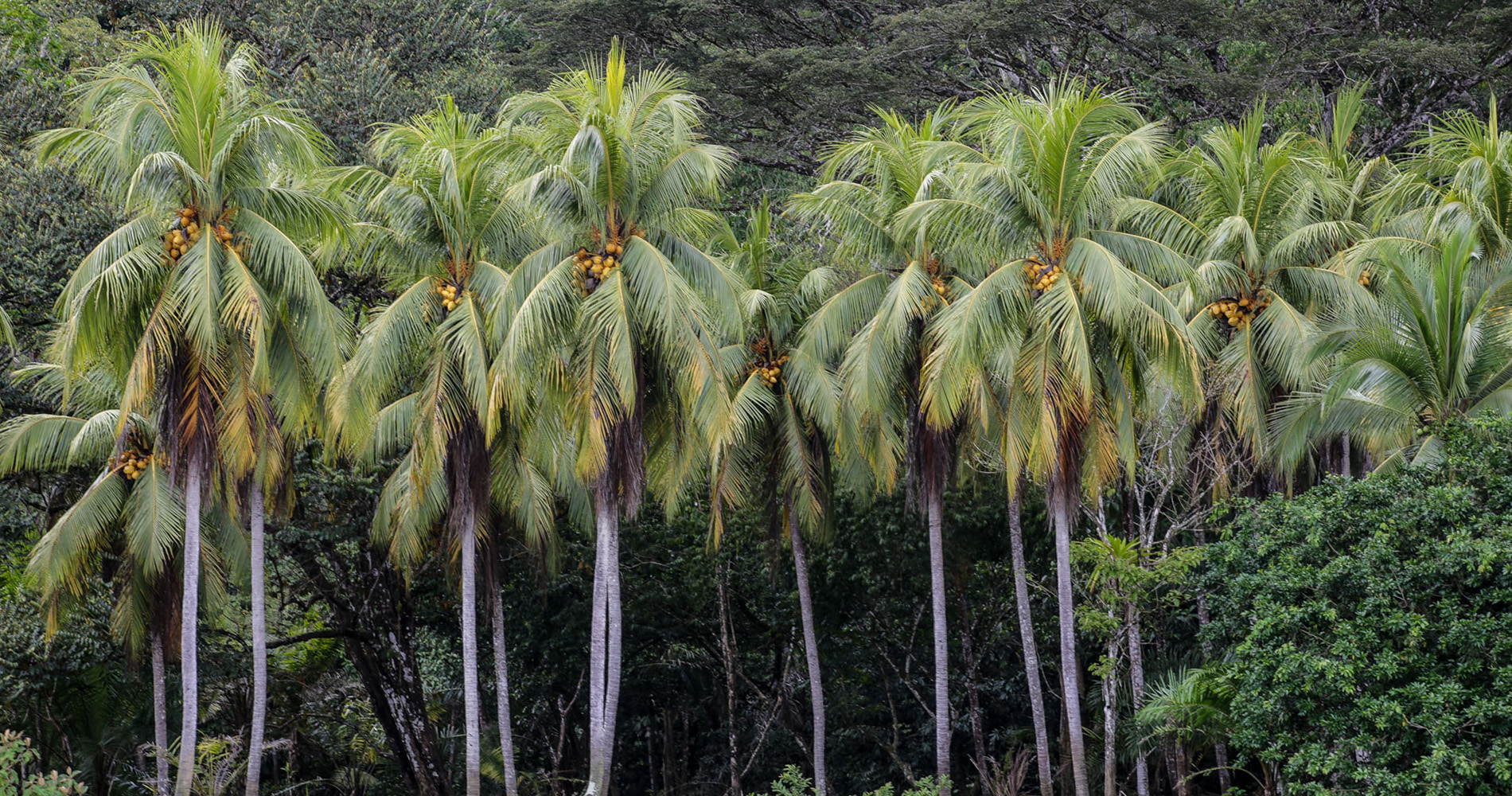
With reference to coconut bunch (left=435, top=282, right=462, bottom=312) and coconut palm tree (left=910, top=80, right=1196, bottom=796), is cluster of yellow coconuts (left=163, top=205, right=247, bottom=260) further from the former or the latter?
coconut palm tree (left=910, top=80, right=1196, bottom=796)

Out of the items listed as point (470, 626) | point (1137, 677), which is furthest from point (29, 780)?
point (1137, 677)

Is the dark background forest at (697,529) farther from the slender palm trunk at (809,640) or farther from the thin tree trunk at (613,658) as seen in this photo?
the thin tree trunk at (613,658)

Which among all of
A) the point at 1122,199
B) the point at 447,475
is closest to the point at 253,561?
the point at 447,475

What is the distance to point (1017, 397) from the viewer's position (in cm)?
1594

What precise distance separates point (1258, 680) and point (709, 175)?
8.13 meters

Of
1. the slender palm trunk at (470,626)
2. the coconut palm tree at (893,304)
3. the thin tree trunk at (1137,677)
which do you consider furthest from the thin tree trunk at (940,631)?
the slender palm trunk at (470,626)

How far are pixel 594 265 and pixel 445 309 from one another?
2.27 m

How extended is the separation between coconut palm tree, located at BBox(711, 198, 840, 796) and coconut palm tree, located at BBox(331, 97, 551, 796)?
3390 millimetres

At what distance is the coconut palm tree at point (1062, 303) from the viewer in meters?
15.1

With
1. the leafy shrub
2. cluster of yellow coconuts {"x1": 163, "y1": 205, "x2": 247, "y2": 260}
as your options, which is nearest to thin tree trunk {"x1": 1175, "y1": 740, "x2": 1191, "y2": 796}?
the leafy shrub

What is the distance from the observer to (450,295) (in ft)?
54.3

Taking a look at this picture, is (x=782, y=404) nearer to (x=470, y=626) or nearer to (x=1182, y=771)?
(x=470, y=626)

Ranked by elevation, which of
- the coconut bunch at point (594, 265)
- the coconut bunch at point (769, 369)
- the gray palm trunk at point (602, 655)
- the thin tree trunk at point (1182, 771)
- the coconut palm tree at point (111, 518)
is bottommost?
the thin tree trunk at point (1182, 771)

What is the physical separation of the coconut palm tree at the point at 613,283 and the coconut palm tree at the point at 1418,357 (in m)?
7.10
